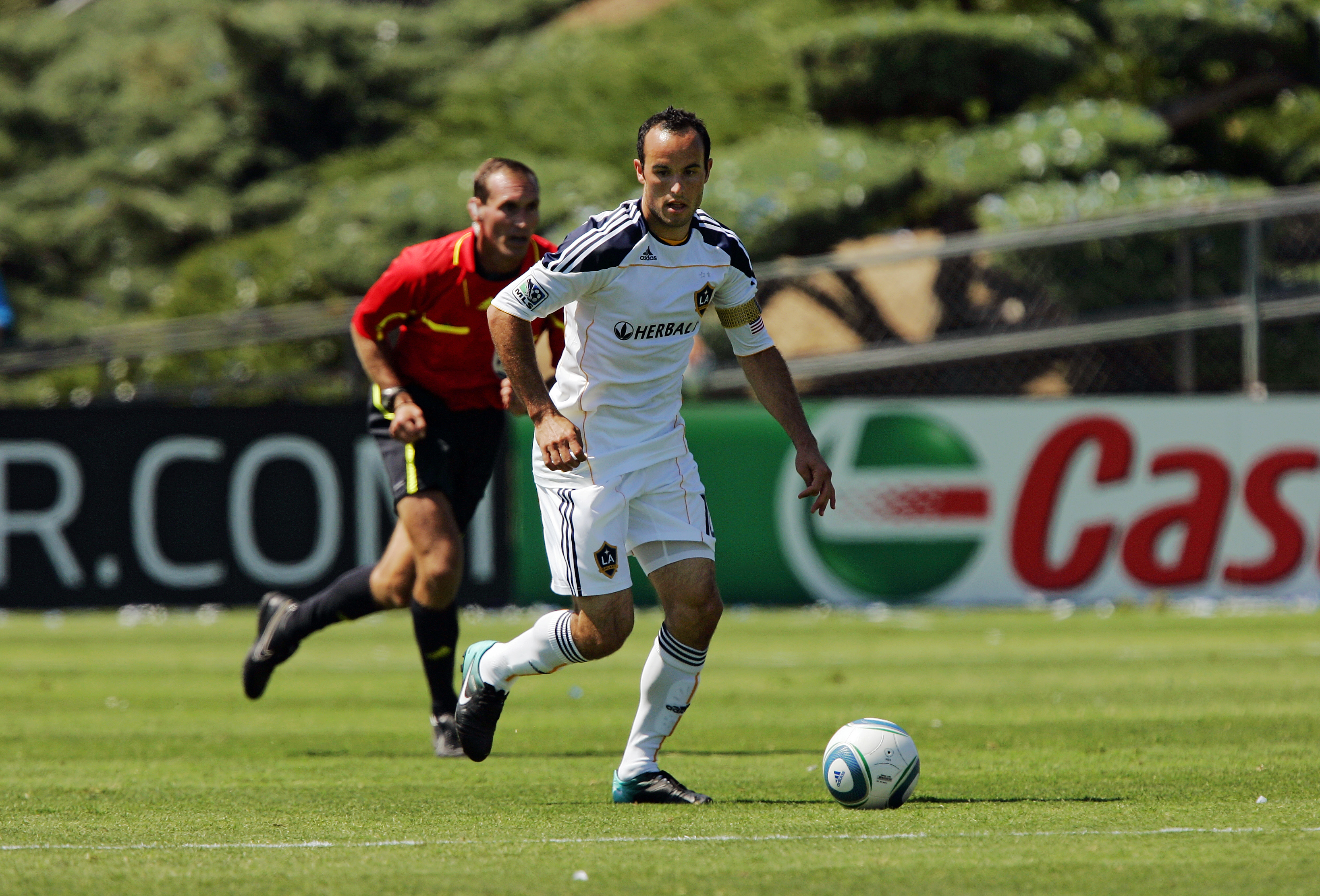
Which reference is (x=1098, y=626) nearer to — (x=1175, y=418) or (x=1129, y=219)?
(x=1175, y=418)

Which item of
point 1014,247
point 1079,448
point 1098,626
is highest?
point 1014,247

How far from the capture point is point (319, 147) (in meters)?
33.2

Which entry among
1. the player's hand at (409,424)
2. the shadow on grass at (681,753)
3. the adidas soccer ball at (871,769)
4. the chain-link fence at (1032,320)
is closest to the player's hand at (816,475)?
the adidas soccer ball at (871,769)

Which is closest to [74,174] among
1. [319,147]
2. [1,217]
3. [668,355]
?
[1,217]

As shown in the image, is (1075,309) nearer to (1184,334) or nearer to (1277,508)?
(1184,334)

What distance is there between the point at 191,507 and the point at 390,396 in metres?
7.59

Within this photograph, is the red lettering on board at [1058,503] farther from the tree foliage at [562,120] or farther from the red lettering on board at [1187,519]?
the tree foliage at [562,120]

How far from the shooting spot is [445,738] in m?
7.19

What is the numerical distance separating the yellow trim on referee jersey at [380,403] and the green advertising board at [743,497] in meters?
6.84

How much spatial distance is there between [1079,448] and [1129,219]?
2630 mm

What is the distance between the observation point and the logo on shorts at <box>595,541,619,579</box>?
5.77 metres

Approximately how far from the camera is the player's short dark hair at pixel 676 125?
5.56 metres

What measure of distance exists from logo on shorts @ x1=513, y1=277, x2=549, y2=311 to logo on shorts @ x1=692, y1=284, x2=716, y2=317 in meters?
0.51

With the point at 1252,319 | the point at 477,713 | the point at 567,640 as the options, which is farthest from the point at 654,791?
the point at 1252,319
